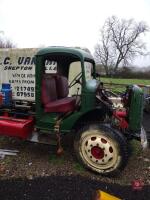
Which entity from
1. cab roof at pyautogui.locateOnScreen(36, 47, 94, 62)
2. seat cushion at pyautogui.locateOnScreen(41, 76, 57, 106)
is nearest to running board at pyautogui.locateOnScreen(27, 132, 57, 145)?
seat cushion at pyautogui.locateOnScreen(41, 76, 57, 106)

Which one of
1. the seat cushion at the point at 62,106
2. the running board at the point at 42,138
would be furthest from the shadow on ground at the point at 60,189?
the seat cushion at the point at 62,106

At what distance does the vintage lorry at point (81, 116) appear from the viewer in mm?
5398

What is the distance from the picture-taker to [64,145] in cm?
682

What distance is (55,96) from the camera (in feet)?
21.0

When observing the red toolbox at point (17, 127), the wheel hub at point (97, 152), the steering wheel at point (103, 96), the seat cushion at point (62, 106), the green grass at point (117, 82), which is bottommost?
the green grass at point (117, 82)

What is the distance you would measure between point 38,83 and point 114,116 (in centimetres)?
150

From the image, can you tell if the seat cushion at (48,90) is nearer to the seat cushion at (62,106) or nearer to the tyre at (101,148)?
the seat cushion at (62,106)

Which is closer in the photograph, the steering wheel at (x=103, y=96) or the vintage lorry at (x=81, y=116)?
the vintage lorry at (x=81, y=116)

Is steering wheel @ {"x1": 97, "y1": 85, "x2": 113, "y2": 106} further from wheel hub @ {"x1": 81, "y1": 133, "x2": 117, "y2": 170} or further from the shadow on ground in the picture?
the shadow on ground

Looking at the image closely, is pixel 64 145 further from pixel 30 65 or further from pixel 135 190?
pixel 30 65

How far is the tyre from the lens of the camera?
→ 17.4 feet

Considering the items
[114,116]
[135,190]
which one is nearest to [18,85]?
[114,116]

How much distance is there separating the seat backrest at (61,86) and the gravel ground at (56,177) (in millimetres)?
1124

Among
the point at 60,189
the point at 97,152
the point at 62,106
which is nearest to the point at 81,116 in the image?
the point at 62,106
